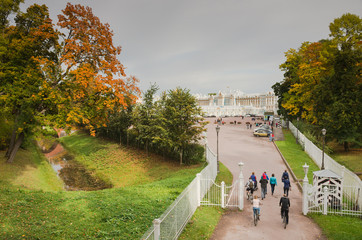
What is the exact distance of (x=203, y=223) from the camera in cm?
964

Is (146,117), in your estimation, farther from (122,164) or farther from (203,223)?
(203,223)

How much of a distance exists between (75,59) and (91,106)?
3690 mm

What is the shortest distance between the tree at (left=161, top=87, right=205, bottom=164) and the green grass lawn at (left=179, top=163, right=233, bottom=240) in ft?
32.1

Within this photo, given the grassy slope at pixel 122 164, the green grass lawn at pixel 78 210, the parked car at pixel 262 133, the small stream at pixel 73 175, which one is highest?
the parked car at pixel 262 133

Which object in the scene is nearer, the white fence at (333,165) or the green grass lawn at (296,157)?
the white fence at (333,165)

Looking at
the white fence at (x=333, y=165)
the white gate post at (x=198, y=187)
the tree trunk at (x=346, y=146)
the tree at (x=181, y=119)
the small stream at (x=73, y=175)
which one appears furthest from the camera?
the tree trunk at (x=346, y=146)

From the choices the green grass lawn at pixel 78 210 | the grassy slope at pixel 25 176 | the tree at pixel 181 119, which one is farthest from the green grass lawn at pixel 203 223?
the grassy slope at pixel 25 176

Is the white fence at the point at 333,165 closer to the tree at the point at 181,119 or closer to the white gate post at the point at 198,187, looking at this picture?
the white gate post at the point at 198,187

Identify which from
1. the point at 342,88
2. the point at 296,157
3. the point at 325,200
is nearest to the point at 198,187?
the point at 325,200

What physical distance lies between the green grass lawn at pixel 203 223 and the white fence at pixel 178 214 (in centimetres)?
20

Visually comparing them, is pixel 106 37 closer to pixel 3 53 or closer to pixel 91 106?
pixel 91 106

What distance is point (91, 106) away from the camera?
1845 cm

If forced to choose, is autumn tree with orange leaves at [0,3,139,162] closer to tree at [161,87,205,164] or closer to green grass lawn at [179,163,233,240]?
tree at [161,87,205,164]

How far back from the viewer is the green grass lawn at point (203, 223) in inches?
342
